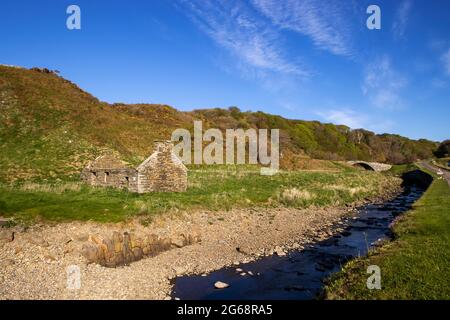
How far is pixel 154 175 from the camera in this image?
29688mm

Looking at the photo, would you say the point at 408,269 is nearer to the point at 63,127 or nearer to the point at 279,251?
the point at 279,251

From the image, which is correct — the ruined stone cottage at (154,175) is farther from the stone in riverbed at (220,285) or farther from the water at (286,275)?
the stone in riverbed at (220,285)

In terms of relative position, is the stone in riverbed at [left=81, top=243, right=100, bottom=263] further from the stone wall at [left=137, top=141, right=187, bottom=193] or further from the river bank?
the stone wall at [left=137, top=141, right=187, bottom=193]

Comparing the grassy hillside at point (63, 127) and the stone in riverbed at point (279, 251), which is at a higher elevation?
the grassy hillside at point (63, 127)

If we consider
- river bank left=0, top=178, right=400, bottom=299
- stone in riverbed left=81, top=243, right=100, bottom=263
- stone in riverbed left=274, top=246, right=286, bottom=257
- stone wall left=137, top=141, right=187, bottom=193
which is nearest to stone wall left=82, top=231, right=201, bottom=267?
stone in riverbed left=81, top=243, right=100, bottom=263

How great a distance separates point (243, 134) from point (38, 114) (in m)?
48.9

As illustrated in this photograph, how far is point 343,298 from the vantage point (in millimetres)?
12117

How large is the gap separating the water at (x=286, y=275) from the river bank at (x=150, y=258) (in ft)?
2.44

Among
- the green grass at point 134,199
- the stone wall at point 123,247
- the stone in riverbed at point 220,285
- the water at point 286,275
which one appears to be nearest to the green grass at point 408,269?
the water at point 286,275

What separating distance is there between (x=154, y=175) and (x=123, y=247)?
1229cm

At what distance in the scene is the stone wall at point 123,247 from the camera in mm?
16672

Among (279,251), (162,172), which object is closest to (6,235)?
(279,251)

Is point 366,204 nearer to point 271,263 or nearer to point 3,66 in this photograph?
point 271,263

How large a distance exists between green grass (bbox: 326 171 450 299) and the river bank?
559cm
